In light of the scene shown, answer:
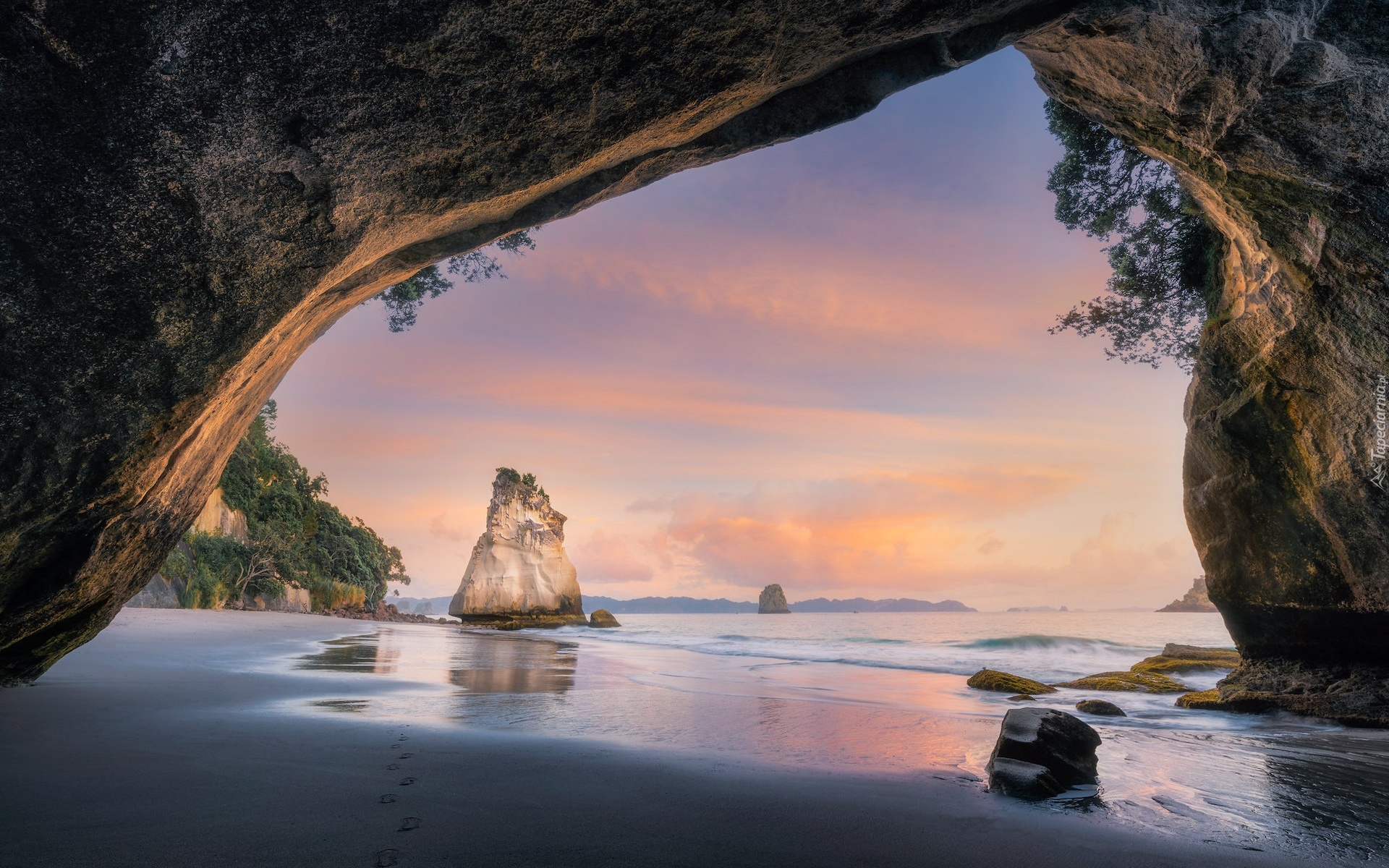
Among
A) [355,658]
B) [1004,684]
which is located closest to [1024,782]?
[1004,684]

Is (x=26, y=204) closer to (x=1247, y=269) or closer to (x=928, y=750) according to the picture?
(x=928, y=750)

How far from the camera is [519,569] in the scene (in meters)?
42.7

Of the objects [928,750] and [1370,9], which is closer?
[1370,9]

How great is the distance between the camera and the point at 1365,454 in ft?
21.0

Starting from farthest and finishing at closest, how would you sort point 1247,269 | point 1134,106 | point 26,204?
point 1247,269
point 1134,106
point 26,204

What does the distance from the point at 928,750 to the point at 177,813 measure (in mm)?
4867

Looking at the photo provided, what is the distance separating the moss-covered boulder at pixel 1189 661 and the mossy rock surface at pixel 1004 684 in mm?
4773

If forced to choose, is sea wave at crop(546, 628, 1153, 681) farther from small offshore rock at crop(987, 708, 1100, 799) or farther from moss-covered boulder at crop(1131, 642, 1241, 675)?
small offshore rock at crop(987, 708, 1100, 799)

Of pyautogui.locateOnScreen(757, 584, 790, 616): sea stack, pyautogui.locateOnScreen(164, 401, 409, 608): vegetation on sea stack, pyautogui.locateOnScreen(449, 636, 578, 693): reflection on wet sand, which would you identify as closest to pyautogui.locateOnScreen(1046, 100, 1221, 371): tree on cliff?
pyautogui.locateOnScreen(449, 636, 578, 693): reflection on wet sand

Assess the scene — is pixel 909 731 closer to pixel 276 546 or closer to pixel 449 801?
pixel 449 801

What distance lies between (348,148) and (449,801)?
3.25 meters

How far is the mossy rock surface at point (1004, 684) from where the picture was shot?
9703mm

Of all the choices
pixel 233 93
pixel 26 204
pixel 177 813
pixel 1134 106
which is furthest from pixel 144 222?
pixel 1134 106

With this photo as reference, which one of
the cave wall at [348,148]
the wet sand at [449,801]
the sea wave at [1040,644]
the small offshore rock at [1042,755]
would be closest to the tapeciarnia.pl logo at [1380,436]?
the cave wall at [348,148]
